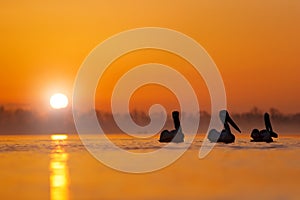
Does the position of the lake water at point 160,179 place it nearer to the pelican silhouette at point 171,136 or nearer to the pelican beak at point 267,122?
the pelican silhouette at point 171,136

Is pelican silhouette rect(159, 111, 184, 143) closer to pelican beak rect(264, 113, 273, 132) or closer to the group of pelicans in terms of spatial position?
the group of pelicans

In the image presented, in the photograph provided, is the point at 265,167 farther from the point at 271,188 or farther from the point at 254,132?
the point at 254,132

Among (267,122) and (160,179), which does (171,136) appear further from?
(160,179)

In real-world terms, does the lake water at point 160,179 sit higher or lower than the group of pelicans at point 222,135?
lower

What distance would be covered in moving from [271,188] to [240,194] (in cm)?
241

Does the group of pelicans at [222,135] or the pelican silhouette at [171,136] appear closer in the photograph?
the group of pelicans at [222,135]

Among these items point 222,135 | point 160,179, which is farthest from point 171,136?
point 160,179

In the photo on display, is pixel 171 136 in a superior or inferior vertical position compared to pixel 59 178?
superior

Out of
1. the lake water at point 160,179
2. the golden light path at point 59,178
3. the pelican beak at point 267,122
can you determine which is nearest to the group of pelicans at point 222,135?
the pelican beak at point 267,122

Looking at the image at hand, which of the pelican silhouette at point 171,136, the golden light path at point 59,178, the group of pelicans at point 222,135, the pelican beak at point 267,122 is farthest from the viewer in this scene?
the pelican beak at point 267,122

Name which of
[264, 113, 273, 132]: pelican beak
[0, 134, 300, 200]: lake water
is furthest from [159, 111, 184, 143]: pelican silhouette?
[0, 134, 300, 200]: lake water

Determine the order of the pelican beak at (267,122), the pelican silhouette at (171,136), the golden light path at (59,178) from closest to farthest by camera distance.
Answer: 1. the golden light path at (59,178)
2. the pelican silhouette at (171,136)
3. the pelican beak at (267,122)

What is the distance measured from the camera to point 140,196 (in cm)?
2556

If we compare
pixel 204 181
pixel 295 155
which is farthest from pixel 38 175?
pixel 295 155
